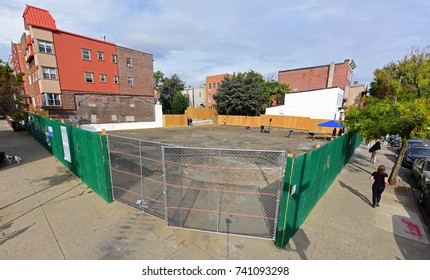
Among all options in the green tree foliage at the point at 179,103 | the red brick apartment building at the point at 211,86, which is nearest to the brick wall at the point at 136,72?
the green tree foliage at the point at 179,103

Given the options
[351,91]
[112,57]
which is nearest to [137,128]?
[112,57]

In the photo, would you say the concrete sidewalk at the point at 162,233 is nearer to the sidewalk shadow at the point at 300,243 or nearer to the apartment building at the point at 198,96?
the sidewalk shadow at the point at 300,243

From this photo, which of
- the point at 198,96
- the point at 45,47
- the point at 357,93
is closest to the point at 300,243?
the point at 45,47

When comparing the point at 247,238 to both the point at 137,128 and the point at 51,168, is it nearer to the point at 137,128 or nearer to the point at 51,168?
the point at 51,168

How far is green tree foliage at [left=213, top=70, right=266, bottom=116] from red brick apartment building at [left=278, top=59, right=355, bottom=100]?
43.0 ft

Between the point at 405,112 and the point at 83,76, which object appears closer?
the point at 405,112

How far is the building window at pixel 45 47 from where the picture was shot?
21987 millimetres

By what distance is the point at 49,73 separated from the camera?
22.9 metres

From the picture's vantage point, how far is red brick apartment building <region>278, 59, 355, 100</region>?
1563 inches

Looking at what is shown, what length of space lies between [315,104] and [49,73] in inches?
1629

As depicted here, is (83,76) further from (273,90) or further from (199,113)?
(273,90)

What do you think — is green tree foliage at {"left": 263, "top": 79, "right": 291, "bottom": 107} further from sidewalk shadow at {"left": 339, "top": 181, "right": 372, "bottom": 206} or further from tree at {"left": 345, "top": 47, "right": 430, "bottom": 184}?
sidewalk shadow at {"left": 339, "top": 181, "right": 372, "bottom": 206}

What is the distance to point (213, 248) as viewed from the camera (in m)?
4.16

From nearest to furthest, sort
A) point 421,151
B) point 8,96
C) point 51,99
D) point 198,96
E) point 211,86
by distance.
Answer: point 421,151 → point 8,96 → point 51,99 → point 211,86 → point 198,96
